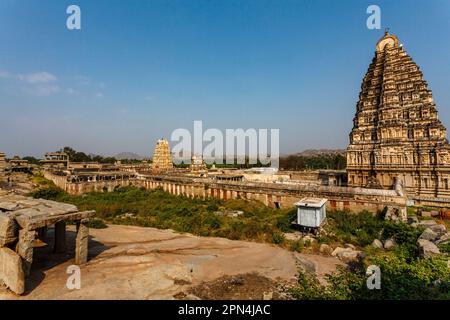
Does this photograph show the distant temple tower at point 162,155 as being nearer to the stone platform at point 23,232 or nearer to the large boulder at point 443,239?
the stone platform at point 23,232

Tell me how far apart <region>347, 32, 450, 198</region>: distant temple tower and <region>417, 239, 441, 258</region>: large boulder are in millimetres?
14759

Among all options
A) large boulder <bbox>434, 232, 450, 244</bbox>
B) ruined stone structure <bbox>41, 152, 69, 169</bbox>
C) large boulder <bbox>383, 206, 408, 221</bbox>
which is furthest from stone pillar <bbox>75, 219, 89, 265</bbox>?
ruined stone structure <bbox>41, 152, 69, 169</bbox>

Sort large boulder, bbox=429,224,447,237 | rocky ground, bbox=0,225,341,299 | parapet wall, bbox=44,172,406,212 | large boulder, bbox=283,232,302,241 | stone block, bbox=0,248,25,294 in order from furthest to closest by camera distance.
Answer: parapet wall, bbox=44,172,406,212, large boulder, bbox=283,232,302,241, large boulder, bbox=429,224,447,237, rocky ground, bbox=0,225,341,299, stone block, bbox=0,248,25,294

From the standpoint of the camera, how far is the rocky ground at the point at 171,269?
8.23m

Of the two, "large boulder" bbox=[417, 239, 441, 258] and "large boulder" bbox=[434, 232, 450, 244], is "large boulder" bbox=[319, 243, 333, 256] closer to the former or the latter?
"large boulder" bbox=[417, 239, 441, 258]

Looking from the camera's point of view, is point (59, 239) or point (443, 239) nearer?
point (59, 239)

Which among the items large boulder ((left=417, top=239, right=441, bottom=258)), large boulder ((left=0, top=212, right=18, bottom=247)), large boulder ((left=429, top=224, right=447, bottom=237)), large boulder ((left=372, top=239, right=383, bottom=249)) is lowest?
large boulder ((left=372, top=239, right=383, bottom=249))

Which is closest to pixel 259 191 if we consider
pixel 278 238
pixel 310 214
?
pixel 310 214

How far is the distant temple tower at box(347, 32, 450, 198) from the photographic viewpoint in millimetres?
25859

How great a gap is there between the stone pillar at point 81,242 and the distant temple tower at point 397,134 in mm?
26507

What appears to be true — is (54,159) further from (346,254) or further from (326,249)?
(346,254)

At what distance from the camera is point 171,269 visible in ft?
33.3

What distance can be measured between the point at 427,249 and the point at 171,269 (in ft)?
36.7

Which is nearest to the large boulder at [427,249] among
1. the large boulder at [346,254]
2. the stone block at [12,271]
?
the large boulder at [346,254]
